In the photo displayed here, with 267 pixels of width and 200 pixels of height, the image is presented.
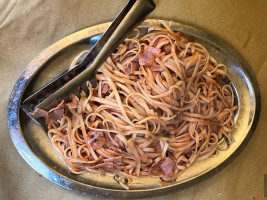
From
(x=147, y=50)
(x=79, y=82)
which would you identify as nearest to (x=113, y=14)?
(x=147, y=50)

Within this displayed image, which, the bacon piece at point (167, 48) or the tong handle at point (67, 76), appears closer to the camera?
the tong handle at point (67, 76)

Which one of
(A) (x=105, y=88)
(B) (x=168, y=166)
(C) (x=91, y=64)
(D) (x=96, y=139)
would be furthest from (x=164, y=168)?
(C) (x=91, y=64)

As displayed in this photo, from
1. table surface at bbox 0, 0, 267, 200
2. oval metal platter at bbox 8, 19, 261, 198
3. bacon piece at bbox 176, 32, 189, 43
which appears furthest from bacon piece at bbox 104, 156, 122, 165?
bacon piece at bbox 176, 32, 189, 43

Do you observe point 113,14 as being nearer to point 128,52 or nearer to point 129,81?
point 128,52

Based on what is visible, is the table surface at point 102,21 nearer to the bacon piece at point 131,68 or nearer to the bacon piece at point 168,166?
the bacon piece at point 168,166

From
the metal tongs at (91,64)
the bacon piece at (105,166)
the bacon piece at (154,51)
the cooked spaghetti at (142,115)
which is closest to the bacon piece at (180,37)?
the cooked spaghetti at (142,115)

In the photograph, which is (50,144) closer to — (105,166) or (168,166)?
(105,166)

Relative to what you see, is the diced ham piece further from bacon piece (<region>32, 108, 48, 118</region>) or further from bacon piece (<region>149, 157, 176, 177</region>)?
bacon piece (<region>149, 157, 176, 177</region>)
